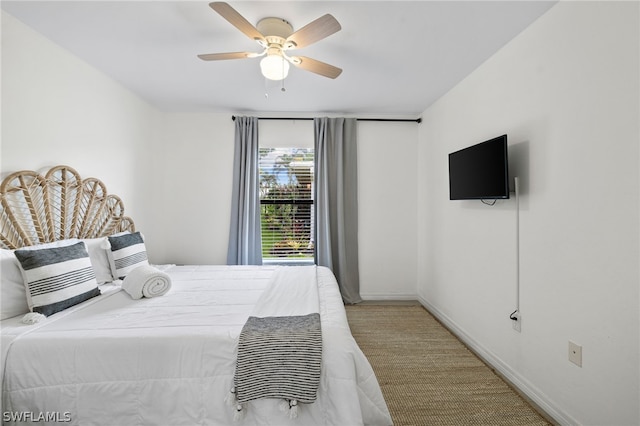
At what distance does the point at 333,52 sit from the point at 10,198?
2489mm

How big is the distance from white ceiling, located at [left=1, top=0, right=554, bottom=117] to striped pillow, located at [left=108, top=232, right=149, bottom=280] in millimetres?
1527

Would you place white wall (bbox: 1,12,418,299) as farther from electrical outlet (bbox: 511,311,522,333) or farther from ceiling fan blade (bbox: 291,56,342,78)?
electrical outlet (bbox: 511,311,522,333)

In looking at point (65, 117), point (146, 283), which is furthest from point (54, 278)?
point (65, 117)

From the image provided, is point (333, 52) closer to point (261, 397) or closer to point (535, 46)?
point (535, 46)

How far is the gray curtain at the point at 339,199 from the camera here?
374 centimetres

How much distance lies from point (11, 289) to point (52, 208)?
28.7 inches

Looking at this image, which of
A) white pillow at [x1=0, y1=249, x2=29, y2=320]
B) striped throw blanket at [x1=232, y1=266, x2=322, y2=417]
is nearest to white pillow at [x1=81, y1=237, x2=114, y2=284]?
white pillow at [x1=0, y1=249, x2=29, y2=320]

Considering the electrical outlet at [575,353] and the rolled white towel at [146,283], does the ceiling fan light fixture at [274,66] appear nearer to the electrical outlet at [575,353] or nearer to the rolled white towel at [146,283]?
the rolled white towel at [146,283]

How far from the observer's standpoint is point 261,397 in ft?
4.38

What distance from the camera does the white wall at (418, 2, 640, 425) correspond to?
1.39m

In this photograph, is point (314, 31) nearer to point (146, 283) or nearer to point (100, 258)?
point (146, 283)

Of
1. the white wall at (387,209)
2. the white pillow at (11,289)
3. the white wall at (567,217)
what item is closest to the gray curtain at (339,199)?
the white wall at (387,209)

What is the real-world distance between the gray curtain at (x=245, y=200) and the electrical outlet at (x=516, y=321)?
106 inches

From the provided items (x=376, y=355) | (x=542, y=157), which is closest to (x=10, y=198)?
(x=376, y=355)
